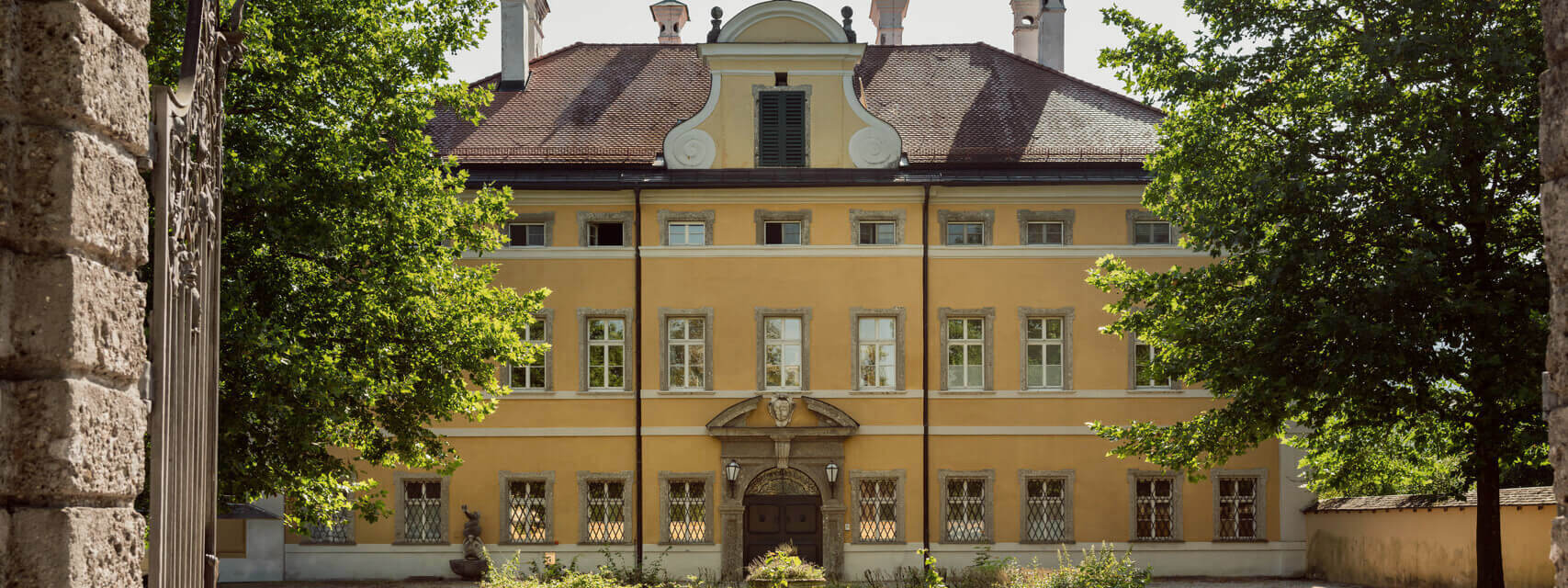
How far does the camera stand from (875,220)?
82.4ft

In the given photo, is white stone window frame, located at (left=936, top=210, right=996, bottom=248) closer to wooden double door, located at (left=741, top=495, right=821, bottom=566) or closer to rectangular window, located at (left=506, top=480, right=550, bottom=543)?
wooden double door, located at (left=741, top=495, right=821, bottom=566)

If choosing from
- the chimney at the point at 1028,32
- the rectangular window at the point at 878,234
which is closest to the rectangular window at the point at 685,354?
the rectangular window at the point at 878,234

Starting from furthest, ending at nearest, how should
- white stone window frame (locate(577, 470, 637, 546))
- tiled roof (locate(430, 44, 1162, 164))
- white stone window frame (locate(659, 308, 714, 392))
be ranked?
tiled roof (locate(430, 44, 1162, 164))
white stone window frame (locate(659, 308, 714, 392))
white stone window frame (locate(577, 470, 637, 546))

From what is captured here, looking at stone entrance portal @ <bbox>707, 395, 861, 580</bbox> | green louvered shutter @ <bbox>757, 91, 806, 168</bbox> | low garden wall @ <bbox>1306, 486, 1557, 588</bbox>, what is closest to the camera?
low garden wall @ <bbox>1306, 486, 1557, 588</bbox>

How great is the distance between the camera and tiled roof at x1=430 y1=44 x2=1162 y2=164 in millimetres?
25703

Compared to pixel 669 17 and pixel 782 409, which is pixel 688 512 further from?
pixel 669 17

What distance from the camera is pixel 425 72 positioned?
52.9 ft

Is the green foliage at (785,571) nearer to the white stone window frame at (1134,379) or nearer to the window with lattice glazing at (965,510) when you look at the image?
the window with lattice glazing at (965,510)

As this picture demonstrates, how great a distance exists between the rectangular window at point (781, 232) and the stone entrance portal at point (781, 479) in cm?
257

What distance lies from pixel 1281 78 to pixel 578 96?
1464 cm

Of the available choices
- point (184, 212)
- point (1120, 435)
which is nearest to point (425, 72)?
point (1120, 435)

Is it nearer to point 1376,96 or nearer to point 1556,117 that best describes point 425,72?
point 1376,96

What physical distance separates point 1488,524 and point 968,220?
1129cm

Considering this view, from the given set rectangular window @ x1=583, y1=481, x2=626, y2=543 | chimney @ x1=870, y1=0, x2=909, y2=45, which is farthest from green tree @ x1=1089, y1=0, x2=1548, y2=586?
chimney @ x1=870, y1=0, x2=909, y2=45
